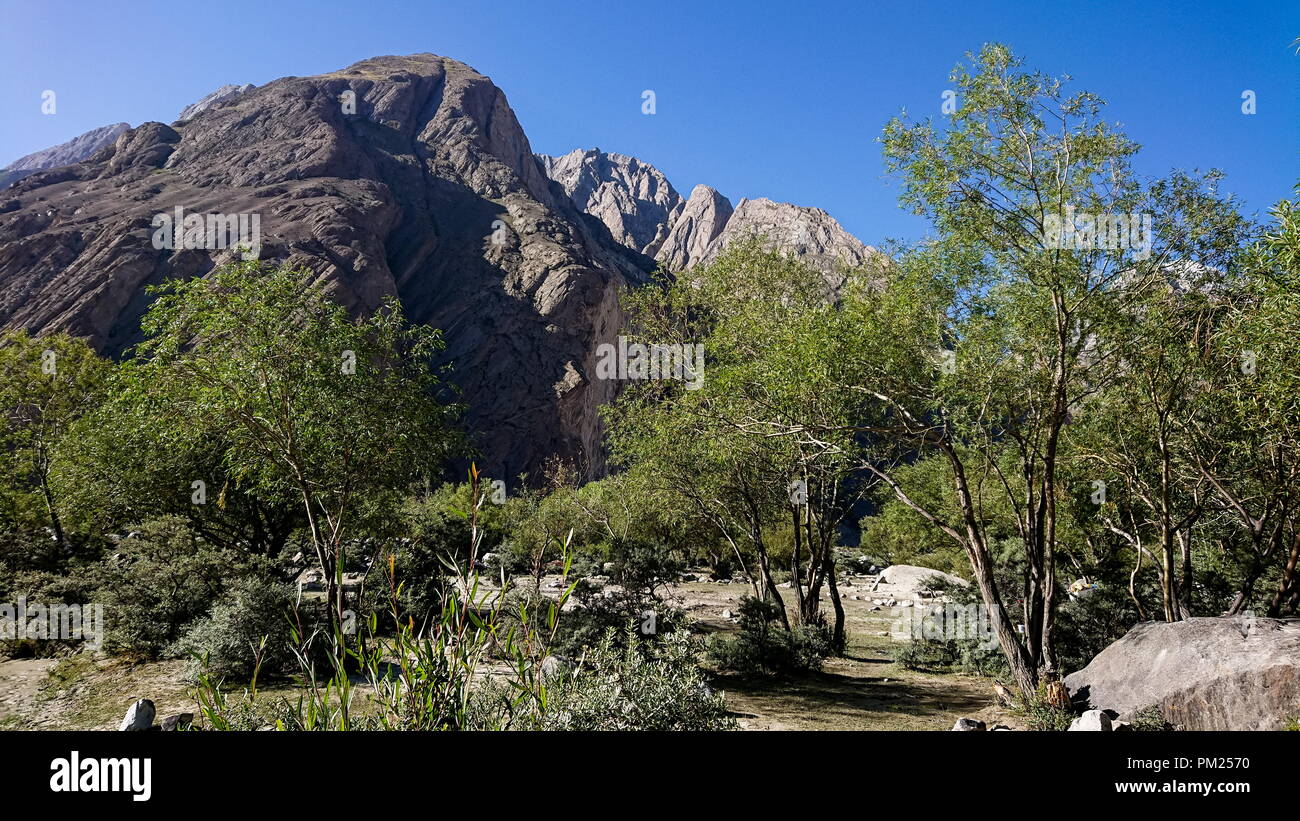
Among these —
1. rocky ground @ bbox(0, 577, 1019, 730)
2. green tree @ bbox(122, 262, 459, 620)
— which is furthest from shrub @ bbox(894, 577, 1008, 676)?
green tree @ bbox(122, 262, 459, 620)

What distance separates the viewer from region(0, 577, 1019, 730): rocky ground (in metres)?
10.9

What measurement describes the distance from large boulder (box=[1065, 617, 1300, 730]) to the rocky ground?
6.32ft

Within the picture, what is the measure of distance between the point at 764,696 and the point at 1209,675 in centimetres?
748

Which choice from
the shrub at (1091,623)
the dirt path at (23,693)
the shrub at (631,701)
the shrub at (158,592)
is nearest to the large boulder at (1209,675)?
the shrub at (1091,623)

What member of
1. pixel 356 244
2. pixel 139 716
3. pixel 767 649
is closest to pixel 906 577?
pixel 767 649

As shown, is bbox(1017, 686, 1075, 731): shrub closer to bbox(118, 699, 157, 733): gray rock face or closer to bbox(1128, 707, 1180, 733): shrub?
bbox(1128, 707, 1180, 733): shrub

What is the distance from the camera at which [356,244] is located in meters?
84.1

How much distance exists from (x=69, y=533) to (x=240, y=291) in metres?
19.0

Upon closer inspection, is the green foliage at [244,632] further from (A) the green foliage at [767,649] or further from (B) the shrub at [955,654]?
(B) the shrub at [955,654]

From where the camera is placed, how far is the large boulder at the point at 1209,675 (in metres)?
8.27
